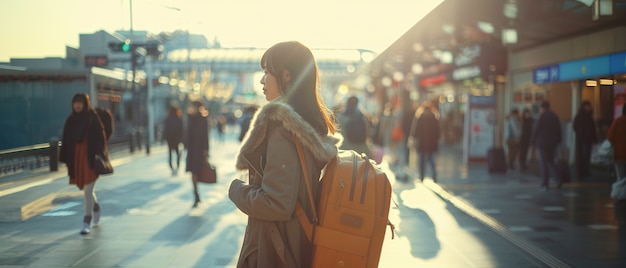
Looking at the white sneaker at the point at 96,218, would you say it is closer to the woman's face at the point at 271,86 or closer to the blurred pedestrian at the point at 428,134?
the woman's face at the point at 271,86

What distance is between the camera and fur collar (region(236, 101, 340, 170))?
2652mm

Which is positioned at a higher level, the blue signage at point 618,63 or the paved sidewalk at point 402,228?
the blue signage at point 618,63

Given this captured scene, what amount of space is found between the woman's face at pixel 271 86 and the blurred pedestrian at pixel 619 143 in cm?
905

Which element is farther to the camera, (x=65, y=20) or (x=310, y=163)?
(x=65, y=20)

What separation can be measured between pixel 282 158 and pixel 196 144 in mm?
8136

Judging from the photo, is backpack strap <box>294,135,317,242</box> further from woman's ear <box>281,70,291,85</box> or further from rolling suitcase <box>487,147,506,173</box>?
rolling suitcase <box>487,147,506,173</box>

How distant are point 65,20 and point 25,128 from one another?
363 centimetres

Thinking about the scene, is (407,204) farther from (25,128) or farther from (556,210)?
(25,128)

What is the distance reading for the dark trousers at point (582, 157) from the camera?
13.8 meters

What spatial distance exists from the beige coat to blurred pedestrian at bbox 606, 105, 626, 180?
897cm

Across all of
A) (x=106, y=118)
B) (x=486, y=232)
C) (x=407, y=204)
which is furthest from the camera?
(x=106, y=118)

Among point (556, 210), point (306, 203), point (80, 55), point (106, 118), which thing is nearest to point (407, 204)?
point (556, 210)

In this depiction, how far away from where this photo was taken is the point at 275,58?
2766 millimetres

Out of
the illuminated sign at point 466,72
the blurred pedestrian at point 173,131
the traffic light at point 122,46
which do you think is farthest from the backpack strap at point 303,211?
the illuminated sign at point 466,72
